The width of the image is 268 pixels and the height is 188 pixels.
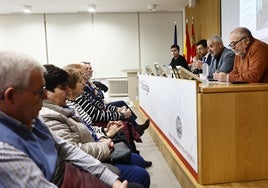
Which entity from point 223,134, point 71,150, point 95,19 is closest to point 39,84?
point 71,150

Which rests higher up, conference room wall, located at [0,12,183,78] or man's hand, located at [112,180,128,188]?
conference room wall, located at [0,12,183,78]

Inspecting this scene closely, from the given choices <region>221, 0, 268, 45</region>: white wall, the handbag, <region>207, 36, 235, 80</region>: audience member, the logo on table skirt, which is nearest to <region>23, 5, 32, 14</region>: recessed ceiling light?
<region>221, 0, 268, 45</region>: white wall

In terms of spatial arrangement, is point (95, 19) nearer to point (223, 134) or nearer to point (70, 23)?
point (70, 23)

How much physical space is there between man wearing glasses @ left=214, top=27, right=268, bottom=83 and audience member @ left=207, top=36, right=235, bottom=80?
25.1 inches

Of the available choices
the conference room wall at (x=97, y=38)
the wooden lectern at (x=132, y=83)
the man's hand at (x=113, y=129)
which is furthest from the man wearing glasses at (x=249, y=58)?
the conference room wall at (x=97, y=38)

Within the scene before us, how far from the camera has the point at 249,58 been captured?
2463 mm

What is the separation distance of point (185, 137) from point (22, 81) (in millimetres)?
1510

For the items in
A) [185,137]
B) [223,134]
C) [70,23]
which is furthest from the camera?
[70,23]

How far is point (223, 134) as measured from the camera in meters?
1.79

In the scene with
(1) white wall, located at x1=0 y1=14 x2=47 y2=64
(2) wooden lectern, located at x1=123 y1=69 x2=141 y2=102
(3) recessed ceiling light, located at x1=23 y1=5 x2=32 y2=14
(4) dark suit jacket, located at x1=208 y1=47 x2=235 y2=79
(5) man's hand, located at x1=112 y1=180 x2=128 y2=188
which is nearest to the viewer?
(5) man's hand, located at x1=112 y1=180 x2=128 y2=188

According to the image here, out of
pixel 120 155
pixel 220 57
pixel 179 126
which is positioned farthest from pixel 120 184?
pixel 220 57

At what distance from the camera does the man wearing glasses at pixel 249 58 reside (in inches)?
91.0

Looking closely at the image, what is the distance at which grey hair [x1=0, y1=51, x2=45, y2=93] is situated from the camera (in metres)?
0.85

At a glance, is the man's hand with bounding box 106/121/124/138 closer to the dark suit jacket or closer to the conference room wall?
the dark suit jacket
